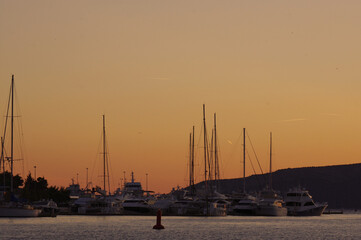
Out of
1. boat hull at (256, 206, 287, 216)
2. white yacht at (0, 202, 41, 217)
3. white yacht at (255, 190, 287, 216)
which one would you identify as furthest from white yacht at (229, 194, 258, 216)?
white yacht at (0, 202, 41, 217)

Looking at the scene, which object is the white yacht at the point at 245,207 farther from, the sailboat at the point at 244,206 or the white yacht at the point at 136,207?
the white yacht at the point at 136,207

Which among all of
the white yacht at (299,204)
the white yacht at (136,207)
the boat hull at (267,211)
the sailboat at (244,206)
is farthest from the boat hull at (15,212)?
the white yacht at (299,204)

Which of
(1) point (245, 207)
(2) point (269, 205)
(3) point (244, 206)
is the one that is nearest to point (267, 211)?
(2) point (269, 205)

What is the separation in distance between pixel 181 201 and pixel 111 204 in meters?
15.8

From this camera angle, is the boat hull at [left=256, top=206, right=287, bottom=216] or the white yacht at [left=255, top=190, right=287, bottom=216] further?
the white yacht at [left=255, top=190, right=287, bottom=216]

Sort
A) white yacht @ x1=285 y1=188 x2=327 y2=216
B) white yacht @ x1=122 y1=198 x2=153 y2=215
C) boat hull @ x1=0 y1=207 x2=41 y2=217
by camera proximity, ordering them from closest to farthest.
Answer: boat hull @ x1=0 y1=207 x2=41 y2=217, white yacht @ x1=122 y1=198 x2=153 y2=215, white yacht @ x1=285 y1=188 x2=327 y2=216

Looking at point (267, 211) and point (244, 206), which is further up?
point (244, 206)

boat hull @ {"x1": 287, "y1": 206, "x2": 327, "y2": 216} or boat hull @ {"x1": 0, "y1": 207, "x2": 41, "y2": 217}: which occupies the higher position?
boat hull @ {"x1": 0, "y1": 207, "x2": 41, "y2": 217}

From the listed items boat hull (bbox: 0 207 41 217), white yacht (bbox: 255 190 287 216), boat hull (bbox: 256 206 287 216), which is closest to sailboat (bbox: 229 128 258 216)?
white yacht (bbox: 255 190 287 216)

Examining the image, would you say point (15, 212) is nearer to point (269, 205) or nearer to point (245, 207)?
point (245, 207)

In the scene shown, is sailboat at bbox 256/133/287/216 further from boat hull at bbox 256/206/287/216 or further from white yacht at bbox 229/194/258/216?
white yacht at bbox 229/194/258/216

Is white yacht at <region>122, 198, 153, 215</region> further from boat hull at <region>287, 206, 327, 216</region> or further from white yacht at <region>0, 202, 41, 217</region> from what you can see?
white yacht at <region>0, 202, 41, 217</region>

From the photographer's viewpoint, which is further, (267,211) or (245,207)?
(245,207)

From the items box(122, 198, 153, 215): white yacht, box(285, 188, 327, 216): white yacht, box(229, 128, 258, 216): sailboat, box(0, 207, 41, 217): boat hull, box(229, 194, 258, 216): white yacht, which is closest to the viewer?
box(0, 207, 41, 217): boat hull
